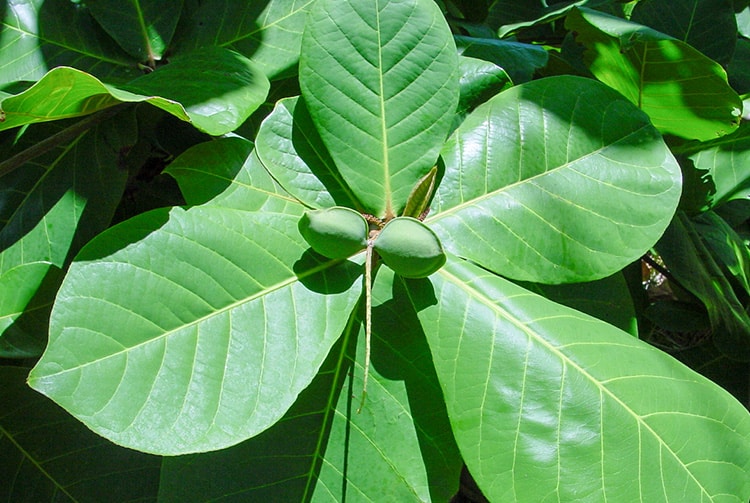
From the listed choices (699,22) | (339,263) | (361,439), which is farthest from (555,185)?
(699,22)

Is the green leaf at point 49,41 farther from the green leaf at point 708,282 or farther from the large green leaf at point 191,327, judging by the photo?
the green leaf at point 708,282

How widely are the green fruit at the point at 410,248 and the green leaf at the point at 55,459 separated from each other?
0.54 m

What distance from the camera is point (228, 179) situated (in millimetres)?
921

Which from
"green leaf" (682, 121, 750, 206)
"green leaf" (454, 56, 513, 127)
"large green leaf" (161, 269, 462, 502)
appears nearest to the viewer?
"large green leaf" (161, 269, 462, 502)

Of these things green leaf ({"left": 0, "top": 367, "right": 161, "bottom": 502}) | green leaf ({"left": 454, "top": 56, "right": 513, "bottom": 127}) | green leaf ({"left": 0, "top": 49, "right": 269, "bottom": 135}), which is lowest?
green leaf ({"left": 0, "top": 367, "right": 161, "bottom": 502})

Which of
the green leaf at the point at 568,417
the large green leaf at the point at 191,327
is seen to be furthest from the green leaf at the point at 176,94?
Answer: the green leaf at the point at 568,417

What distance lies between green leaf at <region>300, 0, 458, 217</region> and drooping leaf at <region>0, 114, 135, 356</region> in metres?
0.39

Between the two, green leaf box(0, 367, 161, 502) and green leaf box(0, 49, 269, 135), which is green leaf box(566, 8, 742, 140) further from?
green leaf box(0, 367, 161, 502)

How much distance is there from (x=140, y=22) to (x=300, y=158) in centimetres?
40

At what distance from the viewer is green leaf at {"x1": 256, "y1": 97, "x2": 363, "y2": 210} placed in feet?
2.95

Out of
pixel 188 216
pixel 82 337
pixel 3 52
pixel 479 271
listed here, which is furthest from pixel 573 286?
pixel 3 52

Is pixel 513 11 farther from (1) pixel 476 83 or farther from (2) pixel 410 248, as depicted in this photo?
(2) pixel 410 248

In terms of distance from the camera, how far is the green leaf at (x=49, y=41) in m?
1.04

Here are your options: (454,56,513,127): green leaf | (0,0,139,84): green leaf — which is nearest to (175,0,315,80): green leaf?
(0,0,139,84): green leaf
